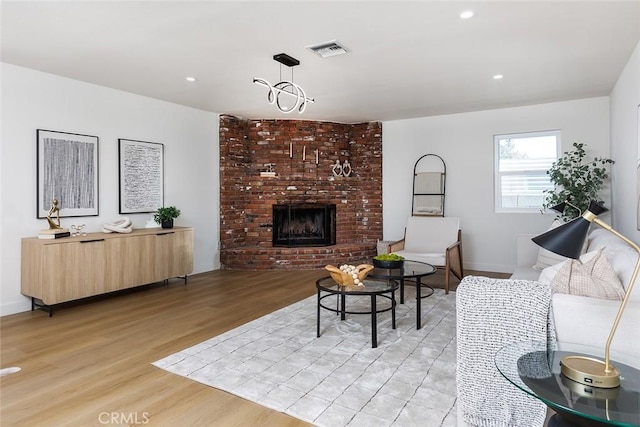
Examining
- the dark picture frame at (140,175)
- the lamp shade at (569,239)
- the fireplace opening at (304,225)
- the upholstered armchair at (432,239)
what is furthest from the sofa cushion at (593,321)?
the fireplace opening at (304,225)

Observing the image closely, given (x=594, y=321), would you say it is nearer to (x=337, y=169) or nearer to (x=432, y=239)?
(x=432, y=239)

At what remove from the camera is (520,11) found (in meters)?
2.81

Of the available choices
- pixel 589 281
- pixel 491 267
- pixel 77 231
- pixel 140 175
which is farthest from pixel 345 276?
pixel 491 267

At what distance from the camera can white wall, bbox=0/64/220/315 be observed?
3932 mm

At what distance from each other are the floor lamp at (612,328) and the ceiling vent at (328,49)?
8.29ft

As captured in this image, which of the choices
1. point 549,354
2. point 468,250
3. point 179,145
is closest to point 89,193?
point 179,145

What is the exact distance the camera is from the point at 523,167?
581cm

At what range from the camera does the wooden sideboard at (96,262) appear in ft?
12.6

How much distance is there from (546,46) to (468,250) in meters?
3.43

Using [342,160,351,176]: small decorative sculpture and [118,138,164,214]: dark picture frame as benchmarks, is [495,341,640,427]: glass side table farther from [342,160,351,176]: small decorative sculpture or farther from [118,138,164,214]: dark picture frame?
[342,160,351,176]: small decorative sculpture

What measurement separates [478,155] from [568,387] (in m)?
5.28

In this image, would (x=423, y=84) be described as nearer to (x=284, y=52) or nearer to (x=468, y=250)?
(x=284, y=52)

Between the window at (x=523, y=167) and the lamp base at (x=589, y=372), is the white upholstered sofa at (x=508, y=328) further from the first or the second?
the window at (x=523, y=167)

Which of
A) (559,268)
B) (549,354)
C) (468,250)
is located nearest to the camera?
(549,354)
